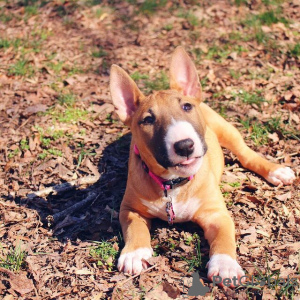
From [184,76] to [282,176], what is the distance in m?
1.40

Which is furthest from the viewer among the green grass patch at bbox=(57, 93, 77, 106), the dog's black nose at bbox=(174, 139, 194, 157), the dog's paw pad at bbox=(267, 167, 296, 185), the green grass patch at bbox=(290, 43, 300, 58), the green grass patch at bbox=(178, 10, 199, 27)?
the green grass patch at bbox=(178, 10, 199, 27)

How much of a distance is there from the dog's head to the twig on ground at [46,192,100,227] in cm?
95

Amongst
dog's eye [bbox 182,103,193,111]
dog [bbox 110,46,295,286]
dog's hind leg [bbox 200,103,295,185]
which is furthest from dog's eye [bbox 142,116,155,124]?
dog's hind leg [bbox 200,103,295,185]

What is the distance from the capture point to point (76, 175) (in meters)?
4.89

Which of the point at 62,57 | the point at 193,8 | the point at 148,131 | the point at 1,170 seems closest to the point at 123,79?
the point at 148,131

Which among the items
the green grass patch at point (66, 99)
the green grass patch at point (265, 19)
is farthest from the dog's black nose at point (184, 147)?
the green grass patch at point (265, 19)

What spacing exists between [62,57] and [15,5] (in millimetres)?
2132

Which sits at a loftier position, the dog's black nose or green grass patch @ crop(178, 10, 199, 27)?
the dog's black nose

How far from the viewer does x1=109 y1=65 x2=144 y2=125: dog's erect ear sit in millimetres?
3861

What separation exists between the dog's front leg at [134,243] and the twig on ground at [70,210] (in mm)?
578

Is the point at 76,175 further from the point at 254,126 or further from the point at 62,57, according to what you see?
the point at 62,57

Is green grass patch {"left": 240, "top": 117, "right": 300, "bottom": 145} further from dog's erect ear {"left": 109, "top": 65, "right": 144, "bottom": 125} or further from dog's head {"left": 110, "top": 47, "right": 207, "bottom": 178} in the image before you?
dog's erect ear {"left": 109, "top": 65, "right": 144, "bottom": 125}

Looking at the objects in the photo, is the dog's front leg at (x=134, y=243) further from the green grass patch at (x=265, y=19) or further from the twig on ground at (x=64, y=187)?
the green grass patch at (x=265, y=19)

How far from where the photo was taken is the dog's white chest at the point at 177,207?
3.81 meters
